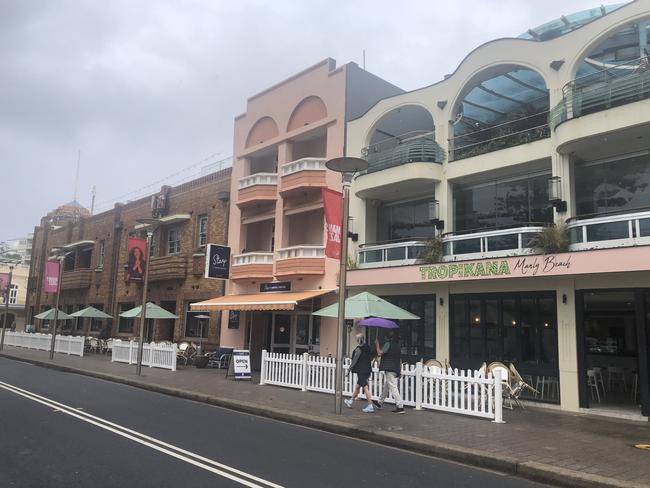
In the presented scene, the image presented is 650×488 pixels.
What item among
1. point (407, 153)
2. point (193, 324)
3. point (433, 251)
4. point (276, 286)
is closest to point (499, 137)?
point (407, 153)

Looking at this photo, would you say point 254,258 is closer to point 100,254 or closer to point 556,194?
point 556,194

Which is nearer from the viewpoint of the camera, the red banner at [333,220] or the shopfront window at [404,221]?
the red banner at [333,220]

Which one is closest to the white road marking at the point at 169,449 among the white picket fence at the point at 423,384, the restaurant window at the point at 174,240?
the white picket fence at the point at 423,384

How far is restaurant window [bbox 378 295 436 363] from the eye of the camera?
16.0 metres

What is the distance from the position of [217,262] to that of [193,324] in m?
4.71

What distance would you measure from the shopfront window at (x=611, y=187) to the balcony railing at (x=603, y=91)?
5.10ft

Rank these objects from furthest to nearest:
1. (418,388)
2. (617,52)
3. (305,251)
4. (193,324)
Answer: (193,324)
(305,251)
(617,52)
(418,388)

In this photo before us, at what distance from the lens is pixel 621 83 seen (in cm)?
1249

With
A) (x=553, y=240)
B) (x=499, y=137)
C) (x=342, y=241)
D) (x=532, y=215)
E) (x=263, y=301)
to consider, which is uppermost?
(x=499, y=137)

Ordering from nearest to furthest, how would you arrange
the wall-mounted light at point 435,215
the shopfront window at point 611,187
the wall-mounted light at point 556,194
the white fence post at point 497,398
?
the white fence post at point 497,398, the shopfront window at point 611,187, the wall-mounted light at point 556,194, the wall-mounted light at point 435,215

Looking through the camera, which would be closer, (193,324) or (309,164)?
(309,164)

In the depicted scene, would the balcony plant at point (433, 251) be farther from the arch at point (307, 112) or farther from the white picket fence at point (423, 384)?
the arch at point (307, 112)

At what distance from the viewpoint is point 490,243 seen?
566 inches

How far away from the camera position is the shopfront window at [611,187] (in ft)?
42.1
